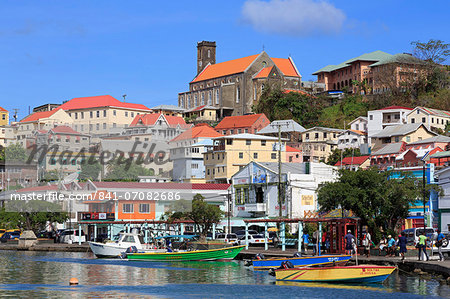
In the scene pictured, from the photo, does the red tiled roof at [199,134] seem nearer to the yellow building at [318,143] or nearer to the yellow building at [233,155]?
the yellow building at [318,143]

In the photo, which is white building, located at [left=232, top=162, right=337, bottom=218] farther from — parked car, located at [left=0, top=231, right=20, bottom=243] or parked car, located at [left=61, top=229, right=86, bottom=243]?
parked car, located at [left=0, top=231, right=20, bottom=243]

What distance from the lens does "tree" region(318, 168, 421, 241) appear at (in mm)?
55312

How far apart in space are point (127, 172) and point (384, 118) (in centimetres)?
4889

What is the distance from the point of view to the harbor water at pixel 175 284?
37.2 m

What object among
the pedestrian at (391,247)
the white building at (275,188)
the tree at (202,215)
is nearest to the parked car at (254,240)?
the tree at (202,215)

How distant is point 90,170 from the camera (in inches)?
5300

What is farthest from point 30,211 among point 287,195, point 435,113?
point 435,113

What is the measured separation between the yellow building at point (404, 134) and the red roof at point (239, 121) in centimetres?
3534

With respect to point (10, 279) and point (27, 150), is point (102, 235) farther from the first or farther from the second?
point (27, 150)

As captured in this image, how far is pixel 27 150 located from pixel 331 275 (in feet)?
455

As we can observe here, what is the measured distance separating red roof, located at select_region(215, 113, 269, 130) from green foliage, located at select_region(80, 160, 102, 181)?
37207mm

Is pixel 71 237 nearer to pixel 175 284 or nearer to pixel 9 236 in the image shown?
pixel 9 236

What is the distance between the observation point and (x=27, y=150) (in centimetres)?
16850

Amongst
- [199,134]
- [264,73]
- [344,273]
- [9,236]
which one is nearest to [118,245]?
[344,273]
